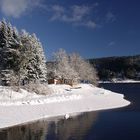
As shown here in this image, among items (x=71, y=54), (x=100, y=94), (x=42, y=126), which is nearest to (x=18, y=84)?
(x=100, y=94)

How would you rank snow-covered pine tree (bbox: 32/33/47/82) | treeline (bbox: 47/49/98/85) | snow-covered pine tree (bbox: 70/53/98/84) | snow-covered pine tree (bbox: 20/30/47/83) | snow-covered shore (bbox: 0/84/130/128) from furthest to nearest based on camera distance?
snow-covered pine tree (bbox: 70/53/98/84) < treeline (bbox: 47/49/98/85) < snow-covered pine tree (bbox: 32/33/47/82) < snow-covered pine tree (bbox: 20/30/47/83) < snow-covered shore (bbox: 0/84/130/128)

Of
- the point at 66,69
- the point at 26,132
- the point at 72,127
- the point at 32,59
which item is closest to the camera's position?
the point at 26,132

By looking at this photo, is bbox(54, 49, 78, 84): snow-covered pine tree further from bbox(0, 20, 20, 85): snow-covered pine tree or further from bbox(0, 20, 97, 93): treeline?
bbox(0, 20, 20, 85): snow-covered pine tree

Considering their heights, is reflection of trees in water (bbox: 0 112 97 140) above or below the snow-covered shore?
below

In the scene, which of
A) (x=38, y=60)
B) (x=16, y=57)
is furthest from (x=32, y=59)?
(x=16, y=57)

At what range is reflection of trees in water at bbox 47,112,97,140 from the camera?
37312mm

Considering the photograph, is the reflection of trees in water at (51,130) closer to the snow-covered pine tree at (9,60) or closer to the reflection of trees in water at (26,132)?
the reflection of trees in water at (26,132)

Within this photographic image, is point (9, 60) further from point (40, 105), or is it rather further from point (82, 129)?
point (82, 129)

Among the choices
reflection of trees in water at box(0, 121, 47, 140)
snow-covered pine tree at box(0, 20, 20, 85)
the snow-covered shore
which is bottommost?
reflection of trees in water at box(0, 121, 47, 140)

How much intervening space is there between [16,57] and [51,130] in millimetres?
30619

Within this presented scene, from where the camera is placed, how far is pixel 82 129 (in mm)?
41406

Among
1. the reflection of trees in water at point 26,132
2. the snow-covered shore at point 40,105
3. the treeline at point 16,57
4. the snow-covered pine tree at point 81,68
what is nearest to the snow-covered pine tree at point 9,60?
the treeline at point 16,57

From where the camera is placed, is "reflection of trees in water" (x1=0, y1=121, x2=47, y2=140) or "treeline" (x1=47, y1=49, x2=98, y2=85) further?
"treeline" (x1=47, y1=49, x2=98, y2=85)

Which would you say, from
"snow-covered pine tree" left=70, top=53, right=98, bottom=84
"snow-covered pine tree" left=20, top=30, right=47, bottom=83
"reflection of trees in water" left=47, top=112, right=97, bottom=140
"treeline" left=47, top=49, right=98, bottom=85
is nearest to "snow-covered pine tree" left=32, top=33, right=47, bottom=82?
"snow-covered pine tree" left=20, top=30, right=47, bottom=83
